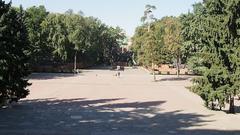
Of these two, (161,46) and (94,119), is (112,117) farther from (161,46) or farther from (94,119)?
(161,46)

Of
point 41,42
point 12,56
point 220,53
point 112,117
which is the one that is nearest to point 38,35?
point 41,42

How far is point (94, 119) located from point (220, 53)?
29.6 feet

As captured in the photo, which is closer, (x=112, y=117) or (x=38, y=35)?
(x=112, y=117)

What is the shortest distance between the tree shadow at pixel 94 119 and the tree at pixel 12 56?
3.73 feet

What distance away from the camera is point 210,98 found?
27.7 meters

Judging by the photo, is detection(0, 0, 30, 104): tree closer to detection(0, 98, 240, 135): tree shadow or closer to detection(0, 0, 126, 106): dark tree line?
detection(0, 0, 126, 106): dark tree line

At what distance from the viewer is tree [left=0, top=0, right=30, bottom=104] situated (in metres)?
27.6

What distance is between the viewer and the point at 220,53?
2784 cm

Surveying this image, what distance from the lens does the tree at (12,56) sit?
27625 mm

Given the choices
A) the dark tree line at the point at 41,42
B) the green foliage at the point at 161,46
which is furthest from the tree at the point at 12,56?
the green foliage at the point at 161,46

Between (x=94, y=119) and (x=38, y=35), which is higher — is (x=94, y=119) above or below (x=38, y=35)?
below

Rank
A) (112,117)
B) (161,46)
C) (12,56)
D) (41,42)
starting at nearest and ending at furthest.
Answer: (112,117) < (12,56) < (161,46) < (41,42)

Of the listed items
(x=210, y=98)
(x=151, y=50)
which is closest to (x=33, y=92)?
(x=210, y=98)

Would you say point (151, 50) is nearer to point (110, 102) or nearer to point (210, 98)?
point (110, 102)
